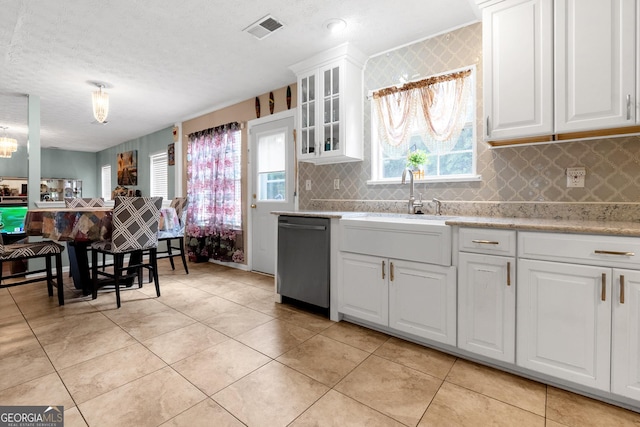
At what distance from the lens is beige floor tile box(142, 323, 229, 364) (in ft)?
6.79

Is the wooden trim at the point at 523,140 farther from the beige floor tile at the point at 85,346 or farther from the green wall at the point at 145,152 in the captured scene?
the green wall at the point at 145,152

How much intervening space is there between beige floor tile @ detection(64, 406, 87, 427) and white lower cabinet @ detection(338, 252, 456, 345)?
171 cm

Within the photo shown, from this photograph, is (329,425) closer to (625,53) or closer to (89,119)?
(625,53)

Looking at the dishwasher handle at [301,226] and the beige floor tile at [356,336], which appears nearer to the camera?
the beige floor tile at [356,336]

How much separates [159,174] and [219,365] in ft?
17.8

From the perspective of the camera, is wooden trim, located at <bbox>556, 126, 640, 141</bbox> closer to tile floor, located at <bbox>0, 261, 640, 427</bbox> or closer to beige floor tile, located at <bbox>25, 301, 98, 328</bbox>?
tile floor, located at <bbox>0, 261, 640, 427</bbox>

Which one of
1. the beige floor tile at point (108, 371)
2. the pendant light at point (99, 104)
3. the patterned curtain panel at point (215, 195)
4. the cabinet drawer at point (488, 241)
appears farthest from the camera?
the patterned curtain panel at point (215, 195)

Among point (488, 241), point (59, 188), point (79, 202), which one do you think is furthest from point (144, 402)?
point (59, 188)

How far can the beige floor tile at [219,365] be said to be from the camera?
1736mm

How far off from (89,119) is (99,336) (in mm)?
4808

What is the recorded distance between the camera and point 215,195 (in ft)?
15.6

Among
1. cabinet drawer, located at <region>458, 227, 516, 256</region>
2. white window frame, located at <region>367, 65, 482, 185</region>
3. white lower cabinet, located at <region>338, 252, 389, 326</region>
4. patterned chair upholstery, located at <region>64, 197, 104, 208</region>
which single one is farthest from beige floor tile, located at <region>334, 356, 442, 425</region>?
patterned chair upholstery, located at <region>64, 197, 104, 208</region>

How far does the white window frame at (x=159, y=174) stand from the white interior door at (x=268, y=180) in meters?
2.67

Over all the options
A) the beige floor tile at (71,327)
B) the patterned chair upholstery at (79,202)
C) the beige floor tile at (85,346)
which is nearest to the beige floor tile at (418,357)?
the beige floor tile at (85,346)
